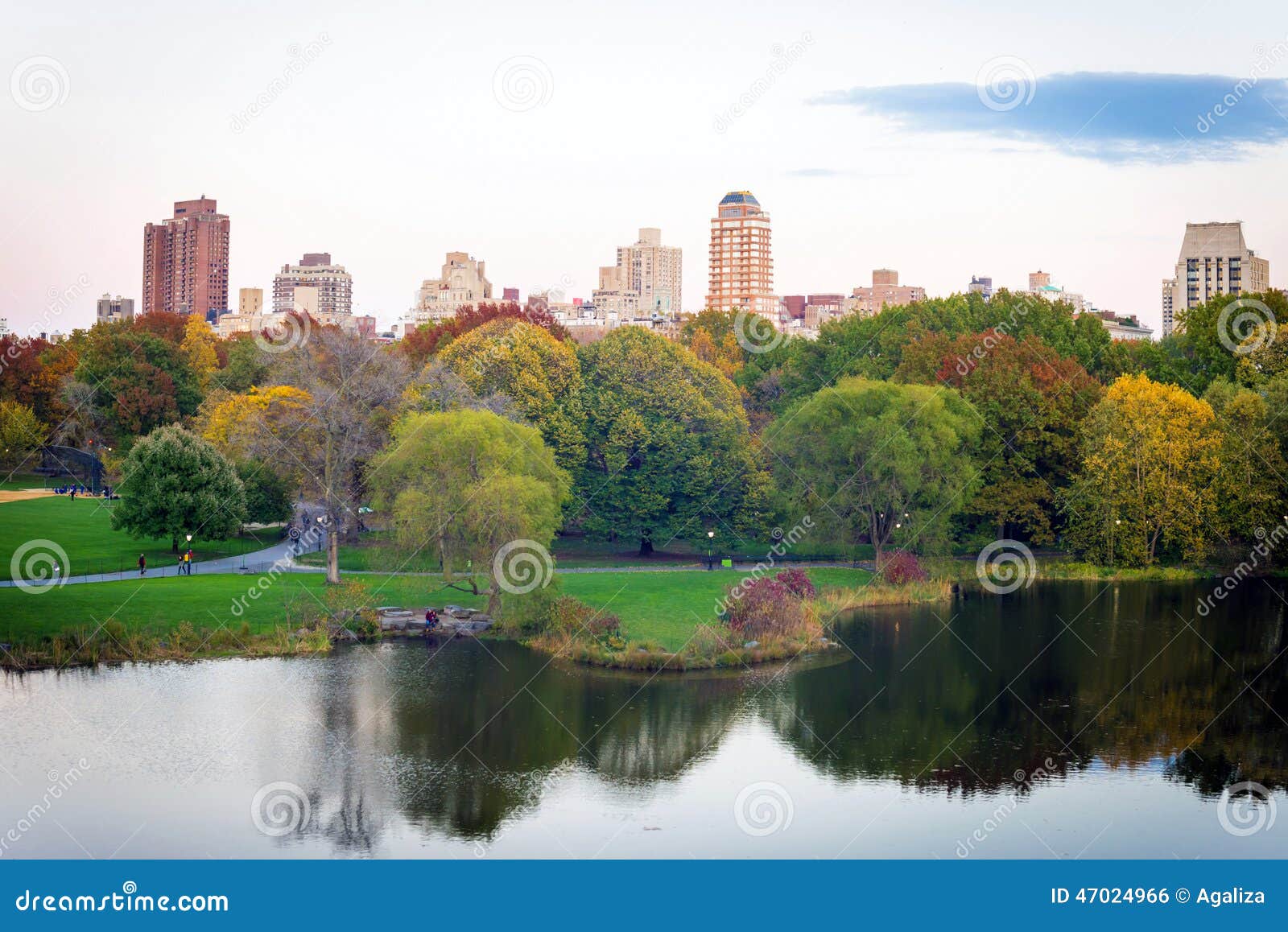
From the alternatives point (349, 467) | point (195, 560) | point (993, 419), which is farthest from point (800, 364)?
point (195, 560)

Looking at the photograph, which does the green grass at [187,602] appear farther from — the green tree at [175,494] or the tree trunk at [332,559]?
the green tree at [175,494]

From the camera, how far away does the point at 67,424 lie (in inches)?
2672

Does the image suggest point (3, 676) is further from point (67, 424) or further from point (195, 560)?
point (67, 424)

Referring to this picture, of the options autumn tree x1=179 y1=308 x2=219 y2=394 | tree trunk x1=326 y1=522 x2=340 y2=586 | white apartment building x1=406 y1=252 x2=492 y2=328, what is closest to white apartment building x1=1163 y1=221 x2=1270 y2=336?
white apartment building x1=406 y1=252 x2=492 y2=328

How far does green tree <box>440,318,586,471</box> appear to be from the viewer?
50969 millimetres

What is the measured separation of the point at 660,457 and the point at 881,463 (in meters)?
8.76

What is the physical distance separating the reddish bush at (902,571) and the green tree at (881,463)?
3.37 feet

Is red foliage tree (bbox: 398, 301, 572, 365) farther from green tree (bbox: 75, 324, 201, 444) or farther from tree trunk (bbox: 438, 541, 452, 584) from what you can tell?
tree trunk (bbox: 438, 541, 452, 584)

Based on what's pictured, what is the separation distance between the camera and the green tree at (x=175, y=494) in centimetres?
4575

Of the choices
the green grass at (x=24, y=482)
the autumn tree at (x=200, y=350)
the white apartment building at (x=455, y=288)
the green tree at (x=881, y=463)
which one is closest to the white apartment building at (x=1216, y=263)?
the white apartment building at (x=455, y=288)

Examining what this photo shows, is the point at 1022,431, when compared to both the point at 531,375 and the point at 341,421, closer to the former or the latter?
the point at 531,375

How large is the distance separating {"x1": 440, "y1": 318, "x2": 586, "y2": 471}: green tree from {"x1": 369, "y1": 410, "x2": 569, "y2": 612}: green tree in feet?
31.7

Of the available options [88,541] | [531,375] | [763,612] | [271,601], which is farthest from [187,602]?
[531,375]

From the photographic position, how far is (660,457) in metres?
51.2
